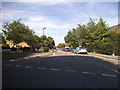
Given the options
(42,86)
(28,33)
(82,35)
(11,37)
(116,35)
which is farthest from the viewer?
(82,35)

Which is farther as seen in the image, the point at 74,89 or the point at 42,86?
the point at 42,86

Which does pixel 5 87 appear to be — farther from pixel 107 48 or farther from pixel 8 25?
pixel 8 25

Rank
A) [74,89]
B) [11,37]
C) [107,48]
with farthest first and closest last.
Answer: [11,37]
[107,48]
[74,89]

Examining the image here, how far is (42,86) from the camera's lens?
560 centimetres

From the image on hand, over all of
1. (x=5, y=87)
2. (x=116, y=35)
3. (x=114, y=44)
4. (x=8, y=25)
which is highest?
(x=8, y=25)

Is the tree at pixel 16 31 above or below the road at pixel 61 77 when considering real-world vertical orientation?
above

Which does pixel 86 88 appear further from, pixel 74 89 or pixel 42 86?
pixel 42 86

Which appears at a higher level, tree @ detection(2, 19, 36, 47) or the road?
tree @ detection(2, 19, 36, 47)

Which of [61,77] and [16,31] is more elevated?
[16,31]

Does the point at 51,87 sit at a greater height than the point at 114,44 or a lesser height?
lesser

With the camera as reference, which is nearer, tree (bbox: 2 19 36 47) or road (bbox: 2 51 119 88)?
road (bbox: 2 51 119 88)

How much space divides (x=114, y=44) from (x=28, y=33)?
24.4m

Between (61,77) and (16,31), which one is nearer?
(61,77)

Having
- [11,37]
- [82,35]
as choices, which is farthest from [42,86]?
[82,35]
